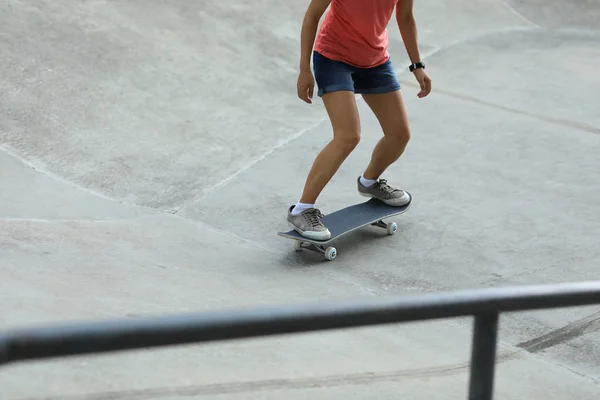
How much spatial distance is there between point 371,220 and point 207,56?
3.42 meters

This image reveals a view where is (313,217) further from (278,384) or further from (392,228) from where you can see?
(278,384)

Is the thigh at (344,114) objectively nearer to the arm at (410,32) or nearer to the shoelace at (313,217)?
the shoelace at (313,217)

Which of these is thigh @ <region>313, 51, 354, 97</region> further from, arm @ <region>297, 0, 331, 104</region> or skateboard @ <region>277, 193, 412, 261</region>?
skateboard @ <region>277, 193, 412, 261</region>

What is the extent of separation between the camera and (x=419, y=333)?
436 cm

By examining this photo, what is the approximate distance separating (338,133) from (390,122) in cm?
51

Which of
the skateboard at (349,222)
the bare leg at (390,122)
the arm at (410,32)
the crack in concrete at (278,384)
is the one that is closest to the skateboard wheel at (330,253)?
the skateboard at (349,222)

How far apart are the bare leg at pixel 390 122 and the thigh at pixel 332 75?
0.31 m

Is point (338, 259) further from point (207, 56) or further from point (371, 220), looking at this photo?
point (207, 56)

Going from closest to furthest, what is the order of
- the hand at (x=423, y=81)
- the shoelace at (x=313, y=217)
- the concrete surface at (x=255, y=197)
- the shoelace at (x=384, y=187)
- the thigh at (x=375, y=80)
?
the concrete surface at (x=255, y=197) < the shoelace at (x=313, y=217) < the thigh at (x=375, y=80) < the hand at (x=423, y=81) < the shoelace at (x=384, y=187)

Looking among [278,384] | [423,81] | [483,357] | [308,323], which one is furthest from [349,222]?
[308,323]

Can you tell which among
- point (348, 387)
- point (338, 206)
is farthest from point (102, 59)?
point (348, 387)

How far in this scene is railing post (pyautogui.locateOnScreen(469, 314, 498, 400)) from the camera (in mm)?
1571

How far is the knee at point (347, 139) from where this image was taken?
16.9 feet

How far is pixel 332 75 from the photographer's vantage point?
5164 mm
